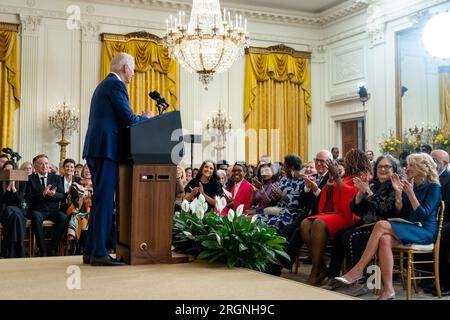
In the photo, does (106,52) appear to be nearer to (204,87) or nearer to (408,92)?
(204,87)

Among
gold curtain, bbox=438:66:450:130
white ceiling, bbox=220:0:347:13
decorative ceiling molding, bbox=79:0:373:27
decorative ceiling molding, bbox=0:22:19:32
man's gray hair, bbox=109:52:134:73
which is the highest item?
white ceiling, bbox=220:0:347:13

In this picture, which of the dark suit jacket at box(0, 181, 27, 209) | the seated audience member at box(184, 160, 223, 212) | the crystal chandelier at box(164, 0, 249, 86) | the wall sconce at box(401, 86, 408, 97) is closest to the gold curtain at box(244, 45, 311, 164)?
the wall sconce at box(401, 86, 408, 97)

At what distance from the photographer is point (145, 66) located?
1198 cm

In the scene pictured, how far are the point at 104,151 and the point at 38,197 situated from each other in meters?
3.85

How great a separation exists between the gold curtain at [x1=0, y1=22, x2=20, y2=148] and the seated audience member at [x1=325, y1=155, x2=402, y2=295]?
26.9 ft

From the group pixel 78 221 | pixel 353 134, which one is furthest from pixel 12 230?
pixel 353 134

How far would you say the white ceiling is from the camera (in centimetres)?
1277

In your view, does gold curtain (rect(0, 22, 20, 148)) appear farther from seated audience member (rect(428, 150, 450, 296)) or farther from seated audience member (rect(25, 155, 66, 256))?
seated audience member (rect(428, 150, 450, 296))

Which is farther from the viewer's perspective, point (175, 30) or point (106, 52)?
point (106, 52)

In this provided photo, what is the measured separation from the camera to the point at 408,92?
11375mm

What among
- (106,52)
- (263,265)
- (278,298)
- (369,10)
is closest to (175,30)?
(106,52)

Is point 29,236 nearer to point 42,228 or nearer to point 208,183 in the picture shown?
point 42,228

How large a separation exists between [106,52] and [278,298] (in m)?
9.95

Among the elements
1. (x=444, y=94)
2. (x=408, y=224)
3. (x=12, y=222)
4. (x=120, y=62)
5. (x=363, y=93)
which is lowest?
(x=12, y=222)
